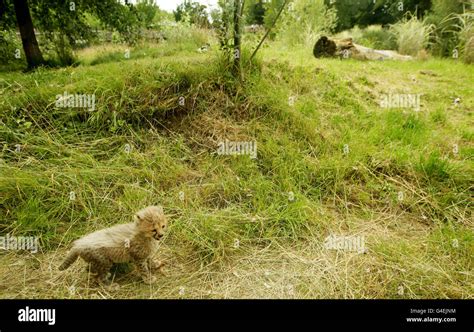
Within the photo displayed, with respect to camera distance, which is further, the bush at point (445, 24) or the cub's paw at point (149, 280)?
the bush at point (445, 24)

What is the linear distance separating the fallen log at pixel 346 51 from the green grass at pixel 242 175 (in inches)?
32.2

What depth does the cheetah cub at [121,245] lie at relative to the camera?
1.36 metres

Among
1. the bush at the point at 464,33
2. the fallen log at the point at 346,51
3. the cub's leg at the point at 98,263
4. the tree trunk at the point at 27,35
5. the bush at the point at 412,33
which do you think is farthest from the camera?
the fallen log at the point at 346,51

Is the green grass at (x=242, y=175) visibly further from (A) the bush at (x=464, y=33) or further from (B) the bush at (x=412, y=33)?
(B) the bush at (x=412, y=33)

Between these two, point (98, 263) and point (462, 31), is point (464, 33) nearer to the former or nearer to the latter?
point (462, 31)

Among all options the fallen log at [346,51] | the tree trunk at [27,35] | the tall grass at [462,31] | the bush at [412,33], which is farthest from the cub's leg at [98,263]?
the fallen log at [346,51]

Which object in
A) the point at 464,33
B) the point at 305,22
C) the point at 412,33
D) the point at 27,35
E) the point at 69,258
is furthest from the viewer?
the point at 305,22

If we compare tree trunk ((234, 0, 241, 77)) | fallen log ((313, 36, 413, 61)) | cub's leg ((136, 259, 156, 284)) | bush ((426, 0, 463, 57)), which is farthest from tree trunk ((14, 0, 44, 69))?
bush ((426, 0, 463, 57))

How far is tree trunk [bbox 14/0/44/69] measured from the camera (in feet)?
6.84

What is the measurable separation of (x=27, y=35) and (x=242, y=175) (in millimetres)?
1848

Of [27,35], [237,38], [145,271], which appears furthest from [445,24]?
[27,35]

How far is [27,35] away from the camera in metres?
2.17

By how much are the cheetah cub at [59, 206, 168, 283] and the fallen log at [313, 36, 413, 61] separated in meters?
3.03
